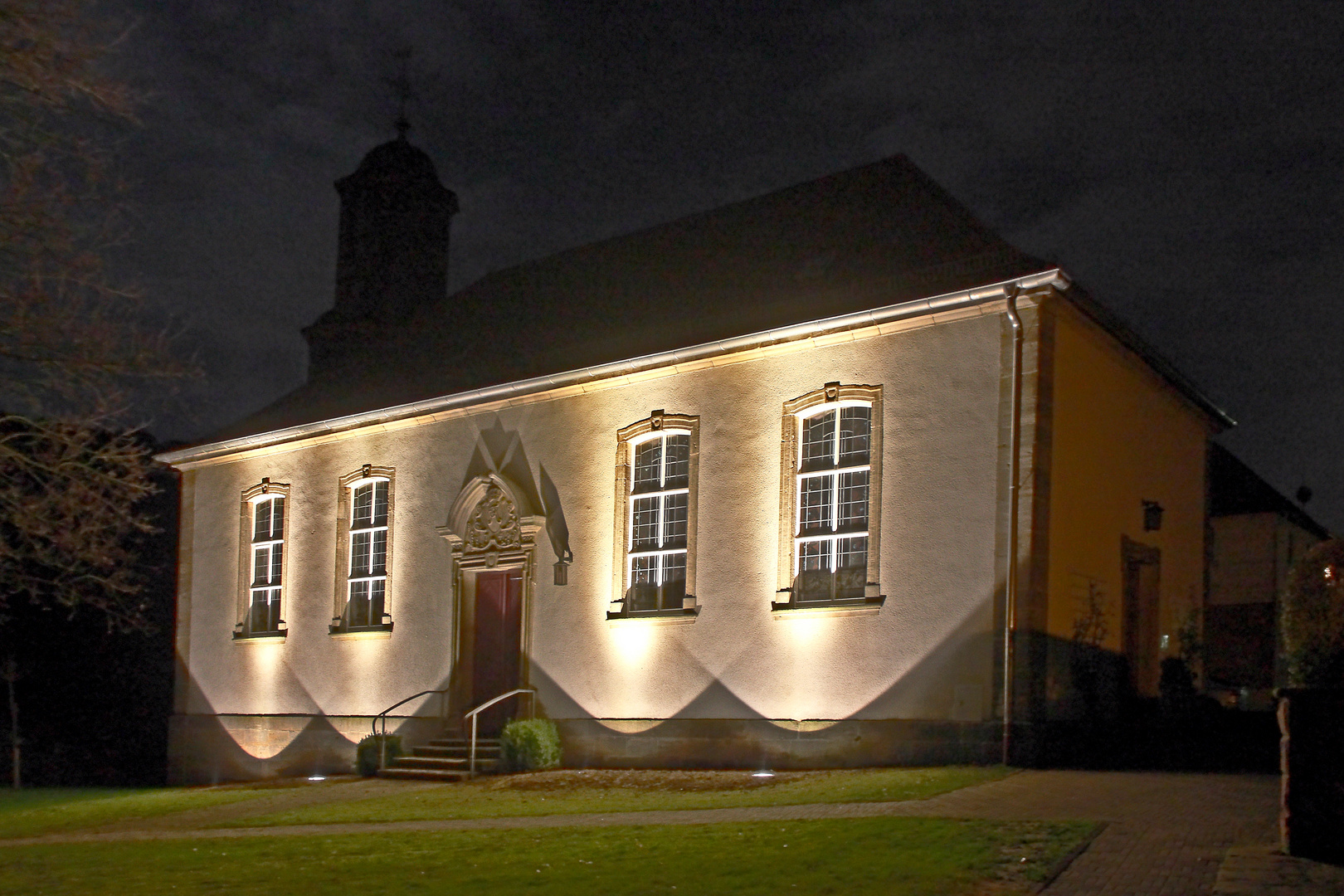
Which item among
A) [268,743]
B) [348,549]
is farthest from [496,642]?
[268,743]

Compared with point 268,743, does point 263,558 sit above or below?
above

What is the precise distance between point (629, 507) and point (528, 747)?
10.9 feet

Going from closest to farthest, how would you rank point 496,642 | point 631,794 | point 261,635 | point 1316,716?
point 1316,716, point 631,794, point 496,642, point 261,635

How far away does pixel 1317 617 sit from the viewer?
7.94 metres

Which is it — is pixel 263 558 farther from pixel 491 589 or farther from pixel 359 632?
pixel 491 589

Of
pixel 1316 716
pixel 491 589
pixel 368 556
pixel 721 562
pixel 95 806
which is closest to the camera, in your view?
pixel 1316 716

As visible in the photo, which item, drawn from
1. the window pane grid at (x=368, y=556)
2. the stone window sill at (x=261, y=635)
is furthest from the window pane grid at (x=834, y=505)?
the stone window sill at (x=261, y=635)

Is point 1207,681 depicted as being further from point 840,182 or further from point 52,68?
point 52,68

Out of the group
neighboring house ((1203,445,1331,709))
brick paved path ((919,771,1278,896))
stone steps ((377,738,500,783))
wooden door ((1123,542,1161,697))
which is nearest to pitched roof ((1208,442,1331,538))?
neighboring house ((1203,445,1331,709))

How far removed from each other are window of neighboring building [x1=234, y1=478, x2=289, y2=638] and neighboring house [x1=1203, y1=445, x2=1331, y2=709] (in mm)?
15487

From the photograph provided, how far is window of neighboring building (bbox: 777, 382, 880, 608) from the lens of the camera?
1460 centimetres

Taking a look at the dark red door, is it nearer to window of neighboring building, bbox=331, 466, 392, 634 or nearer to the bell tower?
window of neighboring building, bbox=331, 466, 392, 634

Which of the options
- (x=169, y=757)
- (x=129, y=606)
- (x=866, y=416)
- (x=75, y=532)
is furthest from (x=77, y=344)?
(x=129, y=606)

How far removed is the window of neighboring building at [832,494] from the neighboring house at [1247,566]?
29.6 ft
